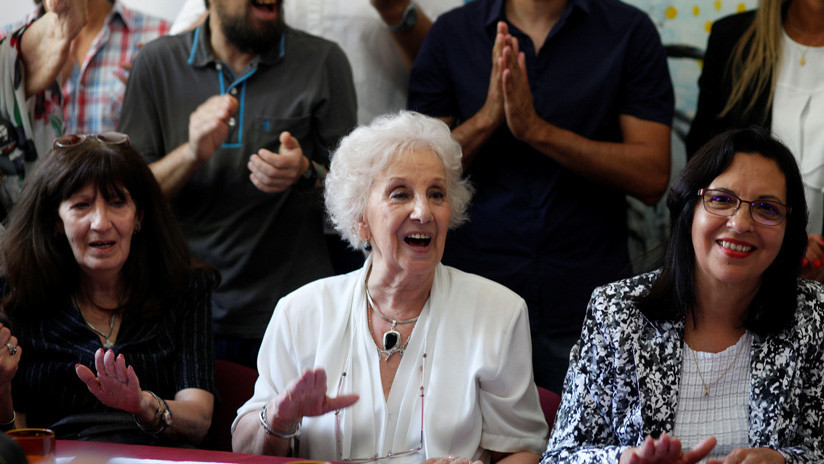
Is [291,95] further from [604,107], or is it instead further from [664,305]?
[664,305]

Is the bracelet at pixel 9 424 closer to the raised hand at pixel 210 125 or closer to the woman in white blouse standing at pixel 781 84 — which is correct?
the raised hand at pixel 210 125

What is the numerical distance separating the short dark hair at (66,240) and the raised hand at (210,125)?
36cm

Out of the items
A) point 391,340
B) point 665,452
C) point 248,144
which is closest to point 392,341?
point 391,340

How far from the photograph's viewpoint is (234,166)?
307 centimetres

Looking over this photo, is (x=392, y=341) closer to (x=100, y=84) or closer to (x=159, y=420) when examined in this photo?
(x=159, y=420)

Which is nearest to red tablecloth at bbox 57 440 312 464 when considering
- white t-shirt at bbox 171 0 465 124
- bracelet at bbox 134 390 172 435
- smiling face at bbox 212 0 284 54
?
bracelet at bbox 134 390 172 435

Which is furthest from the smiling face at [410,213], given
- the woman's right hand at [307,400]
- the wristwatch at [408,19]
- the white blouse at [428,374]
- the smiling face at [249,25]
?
the wristwatch at [408,19]

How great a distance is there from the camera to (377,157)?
2.31 metres

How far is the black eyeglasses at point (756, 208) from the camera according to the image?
207 cm

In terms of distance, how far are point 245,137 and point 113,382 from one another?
3.97 feet

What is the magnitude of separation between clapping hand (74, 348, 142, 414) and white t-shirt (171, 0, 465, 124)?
1649 mm

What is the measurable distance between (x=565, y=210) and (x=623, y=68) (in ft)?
1.69

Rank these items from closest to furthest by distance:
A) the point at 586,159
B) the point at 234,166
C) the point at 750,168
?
the point at 750,168 → the point at 586,159 → the point at 234,166

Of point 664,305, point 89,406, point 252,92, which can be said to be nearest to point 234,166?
point 252,92
